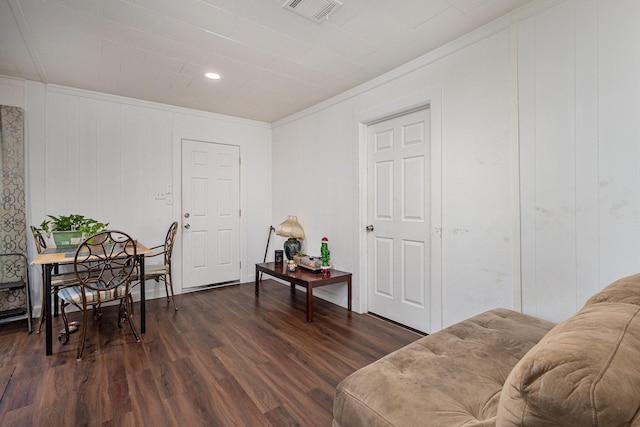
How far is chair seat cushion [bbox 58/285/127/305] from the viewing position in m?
2.47

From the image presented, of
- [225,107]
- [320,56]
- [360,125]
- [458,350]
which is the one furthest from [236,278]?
[458,350]

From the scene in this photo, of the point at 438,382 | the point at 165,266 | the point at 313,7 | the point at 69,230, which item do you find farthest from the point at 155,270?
the point at 438,382

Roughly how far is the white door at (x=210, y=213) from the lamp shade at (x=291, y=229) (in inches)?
31.4

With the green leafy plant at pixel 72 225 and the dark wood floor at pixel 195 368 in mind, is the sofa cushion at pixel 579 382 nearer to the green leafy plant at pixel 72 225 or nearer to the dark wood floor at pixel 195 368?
the dark wood floor at pixel 195 368

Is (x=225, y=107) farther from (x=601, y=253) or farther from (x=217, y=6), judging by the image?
(x=601, y=253)

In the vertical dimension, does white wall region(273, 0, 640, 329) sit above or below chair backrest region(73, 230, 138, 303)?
above

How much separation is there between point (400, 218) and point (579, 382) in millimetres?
2454

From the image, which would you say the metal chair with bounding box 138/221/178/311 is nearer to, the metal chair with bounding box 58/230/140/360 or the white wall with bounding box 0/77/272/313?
the white wall with bounding box 0/77/272/313

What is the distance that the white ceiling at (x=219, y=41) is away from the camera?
80.6 inches

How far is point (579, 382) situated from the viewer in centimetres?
59

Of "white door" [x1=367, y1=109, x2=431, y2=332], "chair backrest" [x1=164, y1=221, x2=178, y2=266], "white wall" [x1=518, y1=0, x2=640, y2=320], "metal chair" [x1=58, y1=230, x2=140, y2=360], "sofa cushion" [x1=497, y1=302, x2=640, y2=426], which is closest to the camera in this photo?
"sofa cushion" [x1=497, y1=302, x2=640, y2=426]

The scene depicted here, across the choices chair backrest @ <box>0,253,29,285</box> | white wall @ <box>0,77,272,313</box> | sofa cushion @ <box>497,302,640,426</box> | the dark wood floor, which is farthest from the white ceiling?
the dark wood floor

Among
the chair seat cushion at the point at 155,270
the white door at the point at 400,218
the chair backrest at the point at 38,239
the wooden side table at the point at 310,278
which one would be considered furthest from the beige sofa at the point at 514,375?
the chair backrest at the point at 38,239

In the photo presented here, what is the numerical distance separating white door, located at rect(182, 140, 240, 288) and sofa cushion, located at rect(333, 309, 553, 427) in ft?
11.2
